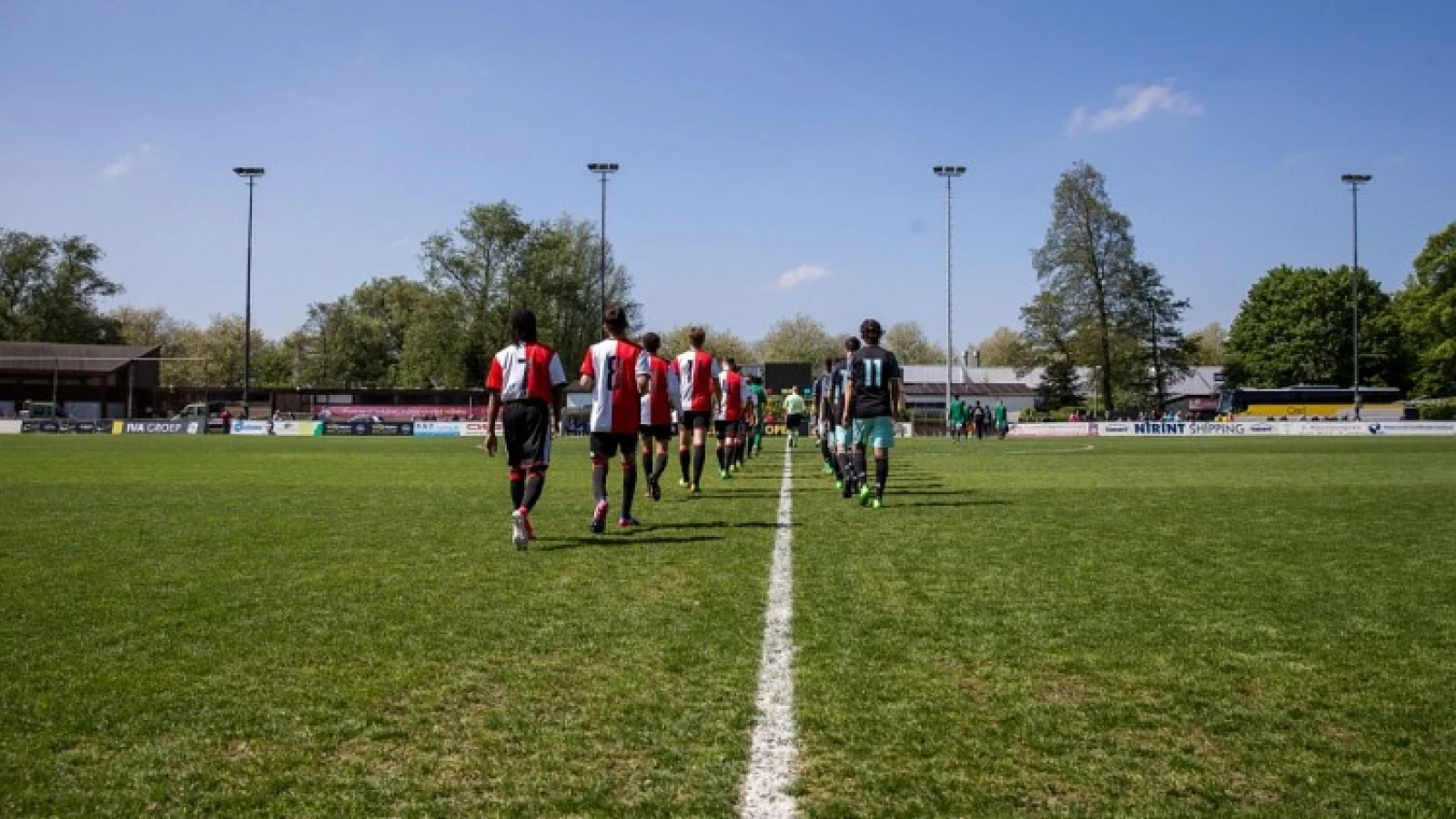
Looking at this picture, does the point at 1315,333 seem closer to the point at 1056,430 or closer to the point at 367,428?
the point at 1056,430

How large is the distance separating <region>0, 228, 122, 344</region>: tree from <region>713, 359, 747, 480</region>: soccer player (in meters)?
94.3

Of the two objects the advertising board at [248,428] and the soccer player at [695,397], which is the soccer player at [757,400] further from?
the advertising board at [248,428]

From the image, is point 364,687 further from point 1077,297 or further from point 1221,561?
point 1077,297

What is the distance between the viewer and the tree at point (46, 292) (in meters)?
89.7

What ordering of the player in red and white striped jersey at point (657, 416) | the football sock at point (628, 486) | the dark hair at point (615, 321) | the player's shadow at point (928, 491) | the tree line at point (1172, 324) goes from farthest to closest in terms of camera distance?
the tree line at point (1172, 324)
the player's shadow at point (928, 491)
the player in red and white striped jersey at point (657, 416)
the football sock at point (628, 486)
the dark hair at point (615, 321)

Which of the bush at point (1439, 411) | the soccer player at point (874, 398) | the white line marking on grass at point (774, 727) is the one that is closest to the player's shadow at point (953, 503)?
the soccer player at point (874, 398)

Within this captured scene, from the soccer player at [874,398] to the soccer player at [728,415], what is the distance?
5.00 metres

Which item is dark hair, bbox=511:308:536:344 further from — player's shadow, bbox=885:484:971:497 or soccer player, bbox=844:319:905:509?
player's shadow, bbox=885:484:971:497

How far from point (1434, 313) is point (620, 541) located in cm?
8368

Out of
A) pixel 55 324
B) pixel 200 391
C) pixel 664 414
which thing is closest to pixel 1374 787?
pixel 664 414

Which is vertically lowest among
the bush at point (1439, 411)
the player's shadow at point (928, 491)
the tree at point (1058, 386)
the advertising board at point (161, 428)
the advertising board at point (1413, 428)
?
the advertising board at point (161, 428)

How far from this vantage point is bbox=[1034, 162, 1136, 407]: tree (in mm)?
70938

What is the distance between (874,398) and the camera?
11.5 meters

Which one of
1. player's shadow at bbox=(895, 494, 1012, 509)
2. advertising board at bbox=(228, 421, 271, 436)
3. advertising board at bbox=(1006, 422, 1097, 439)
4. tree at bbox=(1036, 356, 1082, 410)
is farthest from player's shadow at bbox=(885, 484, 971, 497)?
tree at bbox=(1036, 356, 1082, 410)
